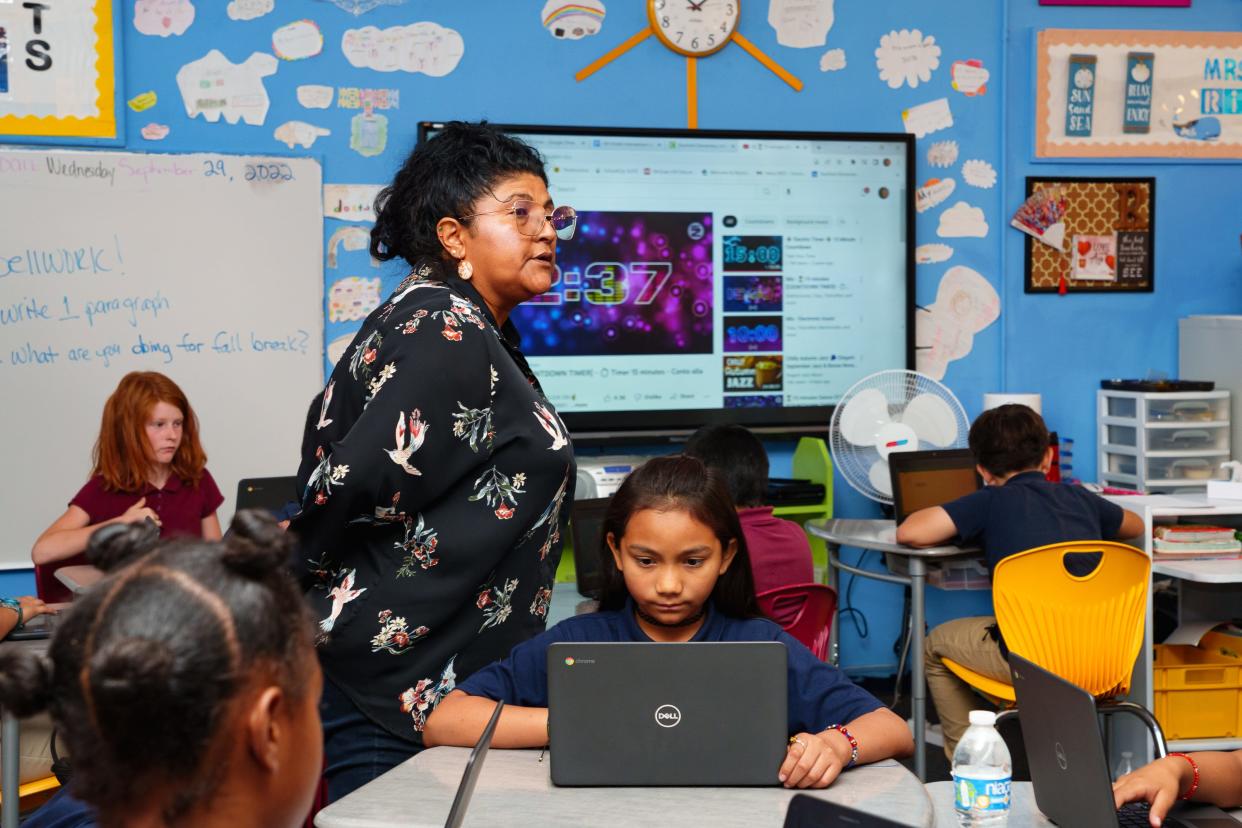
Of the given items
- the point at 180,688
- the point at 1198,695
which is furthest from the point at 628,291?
the point at 180,688

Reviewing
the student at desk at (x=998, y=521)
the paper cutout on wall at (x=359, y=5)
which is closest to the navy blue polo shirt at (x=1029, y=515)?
the student at desk at (x=998, y=521)

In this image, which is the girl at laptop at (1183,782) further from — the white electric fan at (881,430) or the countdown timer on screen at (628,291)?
the countdown timer on screen at (628,291)

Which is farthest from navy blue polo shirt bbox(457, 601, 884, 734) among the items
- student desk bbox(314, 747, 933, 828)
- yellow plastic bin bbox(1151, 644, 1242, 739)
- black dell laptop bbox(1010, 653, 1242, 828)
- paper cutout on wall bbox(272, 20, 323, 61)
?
paper cutout on wall bbox(272, 20, 323, 61)

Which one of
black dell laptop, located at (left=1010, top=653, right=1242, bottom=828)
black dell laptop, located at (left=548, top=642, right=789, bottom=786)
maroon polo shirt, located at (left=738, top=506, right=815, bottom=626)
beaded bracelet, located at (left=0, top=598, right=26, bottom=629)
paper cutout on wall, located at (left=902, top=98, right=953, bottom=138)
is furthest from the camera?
paper cutout on wall, located at (left=902, top=98, right=953, bottom=138)

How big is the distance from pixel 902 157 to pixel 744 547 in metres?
3.02

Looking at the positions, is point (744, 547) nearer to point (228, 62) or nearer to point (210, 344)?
point (210, 344)

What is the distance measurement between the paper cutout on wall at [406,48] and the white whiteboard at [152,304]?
41cm

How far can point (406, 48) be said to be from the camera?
4441mm

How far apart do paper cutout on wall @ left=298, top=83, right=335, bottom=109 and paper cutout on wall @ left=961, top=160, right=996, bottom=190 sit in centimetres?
235

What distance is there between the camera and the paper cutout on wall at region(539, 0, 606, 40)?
4.53 m

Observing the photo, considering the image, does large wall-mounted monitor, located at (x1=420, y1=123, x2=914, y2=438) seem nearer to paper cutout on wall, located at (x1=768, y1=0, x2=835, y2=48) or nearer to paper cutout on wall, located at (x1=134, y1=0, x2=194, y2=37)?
paper cutout on wall, located at (x1=768, y1=0, x2=835, y2=48)

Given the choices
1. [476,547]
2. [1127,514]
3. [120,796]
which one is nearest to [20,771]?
[476,547]

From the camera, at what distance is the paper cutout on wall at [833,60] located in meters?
4.71

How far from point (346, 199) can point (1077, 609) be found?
8.91 feet
